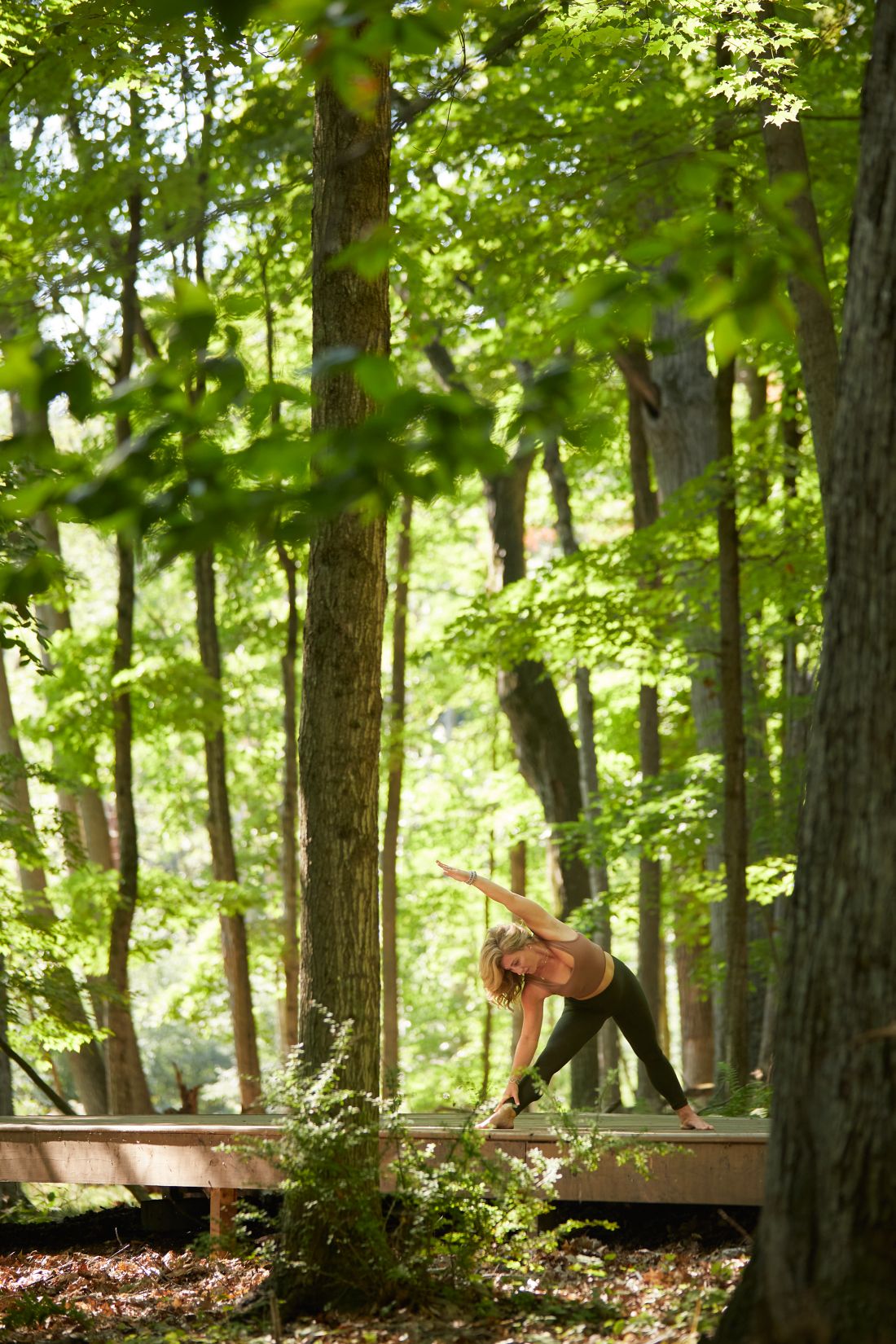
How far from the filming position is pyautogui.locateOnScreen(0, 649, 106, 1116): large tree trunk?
33.0ft

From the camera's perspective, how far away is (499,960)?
648 centimetres

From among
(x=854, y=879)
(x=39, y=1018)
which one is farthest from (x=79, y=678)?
(x=854, y=879)

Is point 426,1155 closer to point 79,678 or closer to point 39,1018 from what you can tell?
point 39,1018

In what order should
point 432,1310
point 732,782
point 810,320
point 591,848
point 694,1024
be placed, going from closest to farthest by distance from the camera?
point 432,1310 → point 810,320 → point 732,782 → point 591,848 → point 694,1024

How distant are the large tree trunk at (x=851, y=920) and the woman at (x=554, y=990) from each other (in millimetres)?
2876

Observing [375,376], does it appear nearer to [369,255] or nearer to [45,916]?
[369,255]

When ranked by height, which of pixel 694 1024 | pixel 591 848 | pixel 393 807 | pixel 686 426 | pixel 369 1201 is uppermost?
pixel 686 426

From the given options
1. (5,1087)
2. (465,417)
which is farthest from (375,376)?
(5,1087)

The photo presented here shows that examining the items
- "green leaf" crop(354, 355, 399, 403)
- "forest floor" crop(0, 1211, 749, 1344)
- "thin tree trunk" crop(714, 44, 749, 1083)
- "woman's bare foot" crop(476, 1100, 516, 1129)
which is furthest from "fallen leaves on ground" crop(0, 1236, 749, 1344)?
"thin tree trunk" crop(714, 44, 749, 1083)

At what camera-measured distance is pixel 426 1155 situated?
533 centimetres

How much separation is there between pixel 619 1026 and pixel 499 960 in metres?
0.81

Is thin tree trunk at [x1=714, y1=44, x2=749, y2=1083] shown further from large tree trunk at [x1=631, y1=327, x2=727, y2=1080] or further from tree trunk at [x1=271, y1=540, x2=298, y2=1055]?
tree trunk at [x1=271, y1=540, x2=298, y2=1055]

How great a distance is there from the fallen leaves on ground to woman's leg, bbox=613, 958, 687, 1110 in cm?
85

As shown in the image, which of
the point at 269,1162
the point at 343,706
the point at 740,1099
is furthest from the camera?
the point at 740,1099
